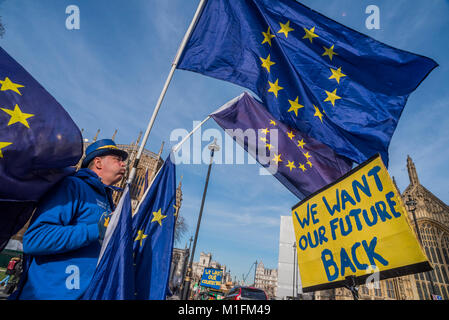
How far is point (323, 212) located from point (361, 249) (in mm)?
639

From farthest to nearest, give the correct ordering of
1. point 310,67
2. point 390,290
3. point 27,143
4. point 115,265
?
1. point 390,290
2. point 310,67
3. point 115,265
4. point 27,143

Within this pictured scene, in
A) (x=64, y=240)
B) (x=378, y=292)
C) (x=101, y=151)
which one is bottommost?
(x=64, y=240)

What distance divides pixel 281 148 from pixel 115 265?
3.97m

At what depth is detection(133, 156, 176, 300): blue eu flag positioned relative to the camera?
276cm

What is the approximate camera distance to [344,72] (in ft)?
14.4

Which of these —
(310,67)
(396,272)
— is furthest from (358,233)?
(310,67)

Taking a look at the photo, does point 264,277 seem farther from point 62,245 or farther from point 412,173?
point 62,245

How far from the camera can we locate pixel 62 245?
5.38 feet

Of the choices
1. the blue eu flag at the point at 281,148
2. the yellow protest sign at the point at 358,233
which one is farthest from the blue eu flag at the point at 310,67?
the yellow protest sign at the point at 358,233

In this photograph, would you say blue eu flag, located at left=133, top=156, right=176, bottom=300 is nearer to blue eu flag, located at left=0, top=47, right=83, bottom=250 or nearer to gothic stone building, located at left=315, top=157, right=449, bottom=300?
blue eu flag, located at left=0, top=47, right=83, bottom=250

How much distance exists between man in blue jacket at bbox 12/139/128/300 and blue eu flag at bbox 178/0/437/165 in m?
2.86

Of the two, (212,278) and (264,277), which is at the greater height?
(264,277)

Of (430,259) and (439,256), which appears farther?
(430,259)
